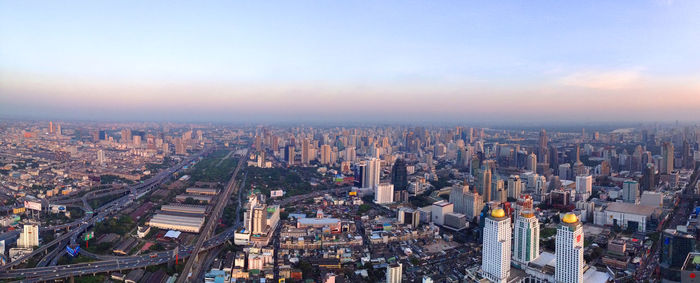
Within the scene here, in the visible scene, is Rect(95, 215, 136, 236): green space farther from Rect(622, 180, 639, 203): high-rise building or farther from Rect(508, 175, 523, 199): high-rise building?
Rect(622, 180, 639, 203): high-rise building

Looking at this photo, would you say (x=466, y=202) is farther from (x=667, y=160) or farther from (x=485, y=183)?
(x=667, y=160)

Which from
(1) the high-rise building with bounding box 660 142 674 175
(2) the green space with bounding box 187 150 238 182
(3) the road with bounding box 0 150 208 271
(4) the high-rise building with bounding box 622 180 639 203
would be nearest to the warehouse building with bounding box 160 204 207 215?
(3) the road with bounding box 0 150 208 271

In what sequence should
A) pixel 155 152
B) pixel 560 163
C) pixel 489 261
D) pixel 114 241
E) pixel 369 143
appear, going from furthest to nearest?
pixel 369 143 < pixel 155 152 < pixel 560 163 < pixel 114 241 < pixel 489 261

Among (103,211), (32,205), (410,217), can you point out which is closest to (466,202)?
(410,217)

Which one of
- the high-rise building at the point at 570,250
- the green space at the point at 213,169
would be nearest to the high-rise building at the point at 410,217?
the high-rise building at the point at 570,250

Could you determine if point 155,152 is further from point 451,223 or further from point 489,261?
point 489,261

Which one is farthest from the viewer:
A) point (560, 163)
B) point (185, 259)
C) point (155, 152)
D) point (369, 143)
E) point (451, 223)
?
point (369, 143)

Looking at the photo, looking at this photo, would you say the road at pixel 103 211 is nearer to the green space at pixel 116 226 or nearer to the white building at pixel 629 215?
the green space at pixel 116 226

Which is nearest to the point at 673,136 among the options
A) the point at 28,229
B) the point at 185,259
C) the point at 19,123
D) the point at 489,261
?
the point at 489,261
